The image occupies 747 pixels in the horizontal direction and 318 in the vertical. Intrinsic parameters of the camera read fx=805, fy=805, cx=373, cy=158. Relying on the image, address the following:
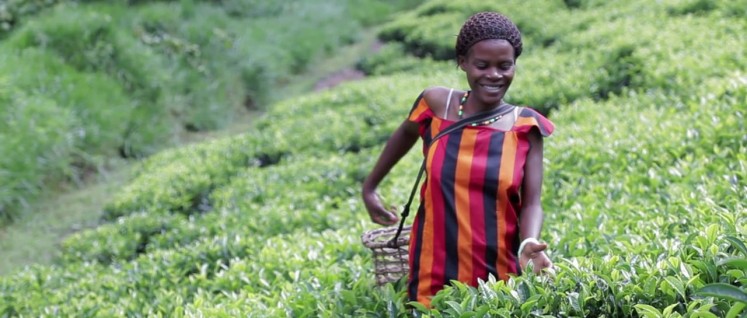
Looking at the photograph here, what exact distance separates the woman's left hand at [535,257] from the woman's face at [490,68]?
0.48 meters

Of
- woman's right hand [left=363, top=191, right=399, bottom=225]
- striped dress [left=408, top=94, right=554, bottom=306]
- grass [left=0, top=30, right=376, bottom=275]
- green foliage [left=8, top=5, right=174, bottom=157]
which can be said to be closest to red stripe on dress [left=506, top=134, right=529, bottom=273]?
striped dress [left=408, top=94, right=554, bottom=306]

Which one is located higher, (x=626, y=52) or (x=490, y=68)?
(x=490, y=68)

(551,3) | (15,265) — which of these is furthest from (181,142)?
(551,3)

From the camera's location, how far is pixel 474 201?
2521mm

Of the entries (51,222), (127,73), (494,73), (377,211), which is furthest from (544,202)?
(127,73)

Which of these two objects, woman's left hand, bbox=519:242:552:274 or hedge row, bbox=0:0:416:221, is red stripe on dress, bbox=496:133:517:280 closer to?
woman's left hand, bbox=519:242:552:274

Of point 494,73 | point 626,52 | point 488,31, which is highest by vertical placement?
point 488,31

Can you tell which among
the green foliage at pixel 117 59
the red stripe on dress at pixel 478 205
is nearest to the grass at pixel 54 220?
the green foliage at pixel 117 59

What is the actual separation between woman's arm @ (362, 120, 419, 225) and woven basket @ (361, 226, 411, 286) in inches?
2.7

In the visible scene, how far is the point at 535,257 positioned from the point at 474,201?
0.26 m

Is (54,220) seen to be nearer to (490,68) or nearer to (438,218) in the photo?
(438,218)

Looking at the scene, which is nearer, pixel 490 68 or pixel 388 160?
pixel 490 68

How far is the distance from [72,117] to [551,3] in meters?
8.05

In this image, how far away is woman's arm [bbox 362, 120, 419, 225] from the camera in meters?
2.88
